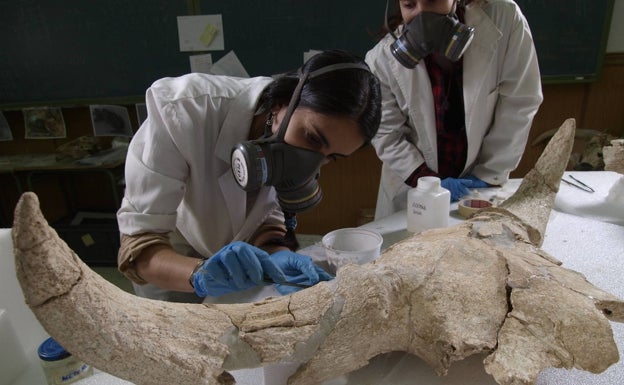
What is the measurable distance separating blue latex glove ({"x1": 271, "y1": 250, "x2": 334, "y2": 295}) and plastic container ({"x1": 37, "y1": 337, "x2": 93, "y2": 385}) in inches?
20.4

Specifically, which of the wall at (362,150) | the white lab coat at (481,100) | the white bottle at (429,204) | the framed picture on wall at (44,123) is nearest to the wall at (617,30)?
the wall at (362,150)

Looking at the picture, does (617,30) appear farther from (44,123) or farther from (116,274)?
(44,123)

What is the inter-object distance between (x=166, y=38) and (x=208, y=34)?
13.0 inches

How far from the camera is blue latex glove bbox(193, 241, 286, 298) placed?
1.13m

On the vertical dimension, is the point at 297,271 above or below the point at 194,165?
below

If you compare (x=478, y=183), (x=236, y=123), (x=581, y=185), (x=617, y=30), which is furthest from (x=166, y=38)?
(x=617, y=30)

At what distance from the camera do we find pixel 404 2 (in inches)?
69.6

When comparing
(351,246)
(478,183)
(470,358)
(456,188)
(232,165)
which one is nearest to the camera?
(470,358)

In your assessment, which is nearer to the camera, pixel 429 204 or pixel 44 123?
pixel 429 204

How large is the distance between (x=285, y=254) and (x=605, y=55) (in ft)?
10.1

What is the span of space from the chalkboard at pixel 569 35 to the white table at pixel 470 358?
1.86 m

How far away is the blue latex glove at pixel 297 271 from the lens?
3.83ft

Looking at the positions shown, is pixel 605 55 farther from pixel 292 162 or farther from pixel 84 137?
pixel 84 137

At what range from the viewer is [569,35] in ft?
9.82
